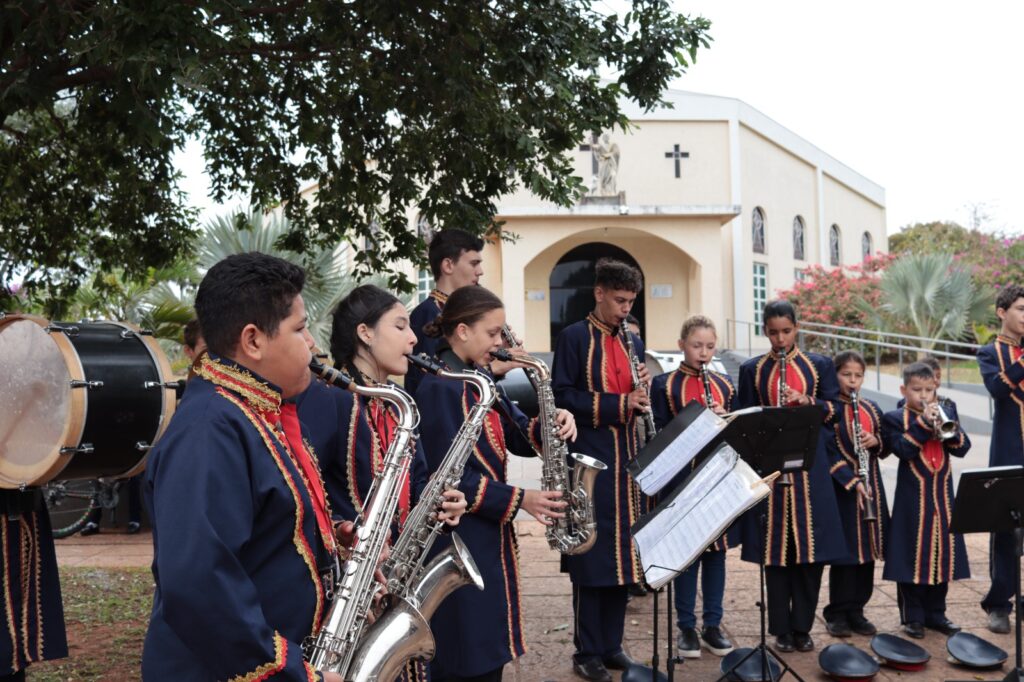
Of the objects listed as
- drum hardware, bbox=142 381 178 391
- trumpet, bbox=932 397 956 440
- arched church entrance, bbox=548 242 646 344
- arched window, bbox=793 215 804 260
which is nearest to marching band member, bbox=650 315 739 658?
trumpet, bbox=932 397 956 440

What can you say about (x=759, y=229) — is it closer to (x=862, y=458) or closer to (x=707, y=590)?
(x=862, y=458)

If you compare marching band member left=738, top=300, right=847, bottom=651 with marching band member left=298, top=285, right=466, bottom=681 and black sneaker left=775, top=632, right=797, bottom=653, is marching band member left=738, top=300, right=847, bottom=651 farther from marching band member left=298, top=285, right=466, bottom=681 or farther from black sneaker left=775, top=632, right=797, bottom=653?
marching band member left=298, top=285, right=466, bottom=681

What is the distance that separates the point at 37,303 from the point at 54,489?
1.83m

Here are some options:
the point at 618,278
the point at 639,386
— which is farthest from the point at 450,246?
the point at 639,386

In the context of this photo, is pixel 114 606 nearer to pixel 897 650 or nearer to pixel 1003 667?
pixel 897 650

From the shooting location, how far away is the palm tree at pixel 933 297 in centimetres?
2180

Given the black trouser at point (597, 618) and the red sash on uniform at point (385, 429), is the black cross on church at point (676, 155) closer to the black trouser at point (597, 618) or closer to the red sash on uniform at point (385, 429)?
the black trouser at point (597, 618)

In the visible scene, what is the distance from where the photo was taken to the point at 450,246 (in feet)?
16.4

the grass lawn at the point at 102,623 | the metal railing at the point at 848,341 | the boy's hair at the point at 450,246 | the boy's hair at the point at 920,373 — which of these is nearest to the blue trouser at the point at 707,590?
the boy's hair at the point at 920,373

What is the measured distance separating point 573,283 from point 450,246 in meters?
20.3

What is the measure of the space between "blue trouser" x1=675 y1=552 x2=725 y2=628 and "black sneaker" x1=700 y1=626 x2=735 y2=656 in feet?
Answer: 0.12

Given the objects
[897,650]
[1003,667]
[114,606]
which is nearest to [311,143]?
[114,606]

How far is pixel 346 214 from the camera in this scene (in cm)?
773

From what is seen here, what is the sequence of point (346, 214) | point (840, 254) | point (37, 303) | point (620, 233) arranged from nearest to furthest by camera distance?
1. point (346, 214)
2. point (37, 303)
3. point (620, 233)
4. point (840, 254)
